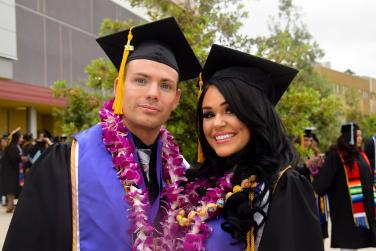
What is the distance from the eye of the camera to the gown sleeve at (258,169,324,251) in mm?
1819

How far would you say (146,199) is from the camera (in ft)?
7.00

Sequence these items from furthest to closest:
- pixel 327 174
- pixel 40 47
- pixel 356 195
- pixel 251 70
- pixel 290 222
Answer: pixel 40 47 < pixel 327 174 < pixel 356 195 < pixel 251 70 < pixel 290 222

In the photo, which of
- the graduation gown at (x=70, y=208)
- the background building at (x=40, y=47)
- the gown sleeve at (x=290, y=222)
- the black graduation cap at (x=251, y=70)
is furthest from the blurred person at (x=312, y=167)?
the background building at (x=40, y=47)

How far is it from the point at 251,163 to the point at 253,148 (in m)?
0.08

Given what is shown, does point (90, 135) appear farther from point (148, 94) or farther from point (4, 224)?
point (4, 224)

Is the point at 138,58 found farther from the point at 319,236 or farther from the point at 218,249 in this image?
the point at 319,236

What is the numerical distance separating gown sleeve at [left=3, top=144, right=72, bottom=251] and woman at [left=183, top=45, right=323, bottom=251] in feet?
2.16

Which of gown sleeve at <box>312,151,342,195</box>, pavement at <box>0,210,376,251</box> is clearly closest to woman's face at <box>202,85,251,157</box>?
gown sleeve at <box>312,151,342,195</box>

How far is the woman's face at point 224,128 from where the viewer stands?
2076mm

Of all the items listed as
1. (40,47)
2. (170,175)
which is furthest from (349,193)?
(40,47)

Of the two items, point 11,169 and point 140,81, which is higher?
point 140,81

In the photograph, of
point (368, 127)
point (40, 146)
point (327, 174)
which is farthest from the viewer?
point (368, 127)

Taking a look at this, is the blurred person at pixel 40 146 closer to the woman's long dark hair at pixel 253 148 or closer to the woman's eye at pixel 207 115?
the woman's eye at pixel 207 115

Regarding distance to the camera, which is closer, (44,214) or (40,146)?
(44,214)
